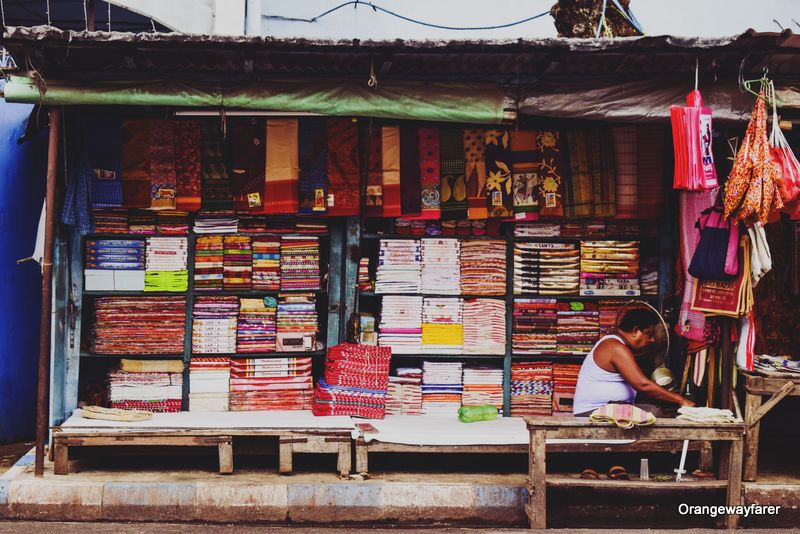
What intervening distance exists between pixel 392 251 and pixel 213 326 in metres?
1.73

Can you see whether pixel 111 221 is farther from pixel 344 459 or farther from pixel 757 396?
pixel 757 396

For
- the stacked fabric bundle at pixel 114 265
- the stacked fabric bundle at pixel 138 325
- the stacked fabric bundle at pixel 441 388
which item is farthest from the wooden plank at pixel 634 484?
the stacked fabric bundle at pixel 114 265

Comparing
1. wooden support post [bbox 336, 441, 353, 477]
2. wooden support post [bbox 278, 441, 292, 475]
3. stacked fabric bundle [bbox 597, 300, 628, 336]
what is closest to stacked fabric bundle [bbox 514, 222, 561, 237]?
stacked fabric bundle [bbox 597, 300, 628, 336]

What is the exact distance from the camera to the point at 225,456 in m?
6.48

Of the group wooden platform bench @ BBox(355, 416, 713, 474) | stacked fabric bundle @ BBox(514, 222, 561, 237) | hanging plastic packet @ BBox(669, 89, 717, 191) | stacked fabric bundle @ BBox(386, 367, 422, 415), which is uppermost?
hanging plastic packet @ BBox(669, 89, 717, 191)

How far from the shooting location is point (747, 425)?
Answer: 638cm

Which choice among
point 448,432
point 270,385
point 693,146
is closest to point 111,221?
point 270,385

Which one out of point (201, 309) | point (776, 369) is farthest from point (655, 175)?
point (201, 309)

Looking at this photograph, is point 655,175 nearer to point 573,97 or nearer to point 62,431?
point 573,97

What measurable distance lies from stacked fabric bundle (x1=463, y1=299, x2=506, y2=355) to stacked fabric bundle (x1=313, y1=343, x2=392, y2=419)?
842mm

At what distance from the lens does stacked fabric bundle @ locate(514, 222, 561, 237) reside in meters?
7.62

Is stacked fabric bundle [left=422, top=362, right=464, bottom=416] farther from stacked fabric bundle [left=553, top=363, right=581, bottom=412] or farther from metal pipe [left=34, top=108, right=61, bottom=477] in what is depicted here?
metal pipe [left=34, top=108, right=61, bottom=477]

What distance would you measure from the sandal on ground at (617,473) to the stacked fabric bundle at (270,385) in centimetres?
267

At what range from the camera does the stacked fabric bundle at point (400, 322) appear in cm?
759
